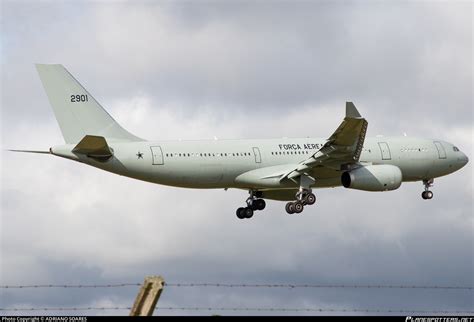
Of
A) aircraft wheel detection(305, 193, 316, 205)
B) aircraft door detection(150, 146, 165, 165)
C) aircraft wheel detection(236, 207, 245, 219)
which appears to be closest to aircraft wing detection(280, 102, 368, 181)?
aircraft wheel detection(305, 193, 316, 205)

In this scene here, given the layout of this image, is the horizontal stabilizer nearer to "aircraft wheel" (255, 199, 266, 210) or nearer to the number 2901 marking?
the number 2901 marking

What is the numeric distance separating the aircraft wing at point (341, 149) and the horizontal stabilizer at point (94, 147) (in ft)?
39.1

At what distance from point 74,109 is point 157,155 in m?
6.02

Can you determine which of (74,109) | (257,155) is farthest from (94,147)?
(257,155)

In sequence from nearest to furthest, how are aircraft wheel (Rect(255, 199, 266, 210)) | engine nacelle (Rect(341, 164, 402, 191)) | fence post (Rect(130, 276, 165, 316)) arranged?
1. fence post (Rect(130, 276, 165, 316))
2. engine nacelle (Rect(341, 164, 402, 191))
3. aircraft wheel (Rect(255, 199, 266, 210))

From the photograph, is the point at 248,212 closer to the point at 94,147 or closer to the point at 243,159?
the point at 243,159

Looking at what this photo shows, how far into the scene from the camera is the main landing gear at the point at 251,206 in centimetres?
7194

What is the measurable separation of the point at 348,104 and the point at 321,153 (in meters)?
5.02

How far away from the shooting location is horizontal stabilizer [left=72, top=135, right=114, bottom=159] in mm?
60656

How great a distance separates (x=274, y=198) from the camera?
73125 millimetres

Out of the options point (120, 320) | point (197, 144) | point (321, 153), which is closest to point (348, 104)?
point (321, 153)

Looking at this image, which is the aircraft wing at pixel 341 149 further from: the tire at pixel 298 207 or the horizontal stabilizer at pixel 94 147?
the horizontal stabilizer at pixel 94 147

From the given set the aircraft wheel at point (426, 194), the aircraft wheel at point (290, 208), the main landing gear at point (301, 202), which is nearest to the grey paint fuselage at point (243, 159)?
the main landing gear at point (301, 202)

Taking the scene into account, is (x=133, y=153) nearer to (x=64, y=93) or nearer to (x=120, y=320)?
(x=64, y=93)
